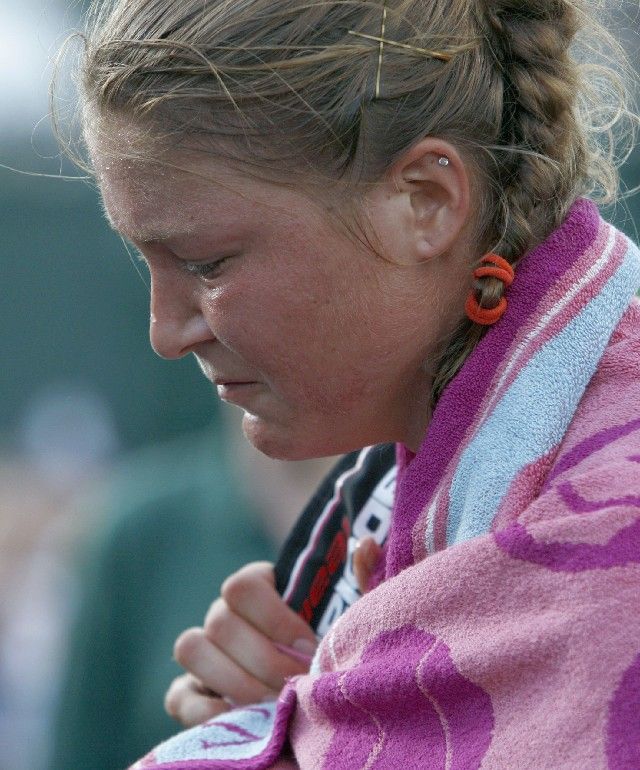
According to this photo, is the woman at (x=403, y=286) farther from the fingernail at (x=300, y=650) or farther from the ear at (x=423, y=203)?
the fingernail at (x=300, y=650)

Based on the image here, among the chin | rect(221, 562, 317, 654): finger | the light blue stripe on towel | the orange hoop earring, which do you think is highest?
the orange hoop earring

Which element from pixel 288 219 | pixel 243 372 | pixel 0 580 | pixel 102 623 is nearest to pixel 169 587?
pixel 102 623

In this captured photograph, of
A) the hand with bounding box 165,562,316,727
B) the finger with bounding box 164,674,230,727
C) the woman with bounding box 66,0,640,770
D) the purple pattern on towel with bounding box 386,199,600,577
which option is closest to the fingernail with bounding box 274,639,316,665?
the hand with bounding box 165,562,316,727

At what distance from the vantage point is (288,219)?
971 millimetres

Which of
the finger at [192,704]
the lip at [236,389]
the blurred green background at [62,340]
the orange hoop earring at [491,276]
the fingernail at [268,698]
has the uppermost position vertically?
the blurred green background at [62,340]

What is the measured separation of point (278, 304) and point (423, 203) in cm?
16

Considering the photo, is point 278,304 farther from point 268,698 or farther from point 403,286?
point 268,698

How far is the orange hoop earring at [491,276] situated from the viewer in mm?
988

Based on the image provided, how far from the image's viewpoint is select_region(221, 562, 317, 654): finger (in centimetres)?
138

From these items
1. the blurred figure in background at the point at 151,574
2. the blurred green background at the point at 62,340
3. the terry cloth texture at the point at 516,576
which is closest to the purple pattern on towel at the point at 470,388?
the terry cloth texture at the point at 516,576

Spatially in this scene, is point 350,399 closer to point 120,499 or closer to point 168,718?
point 168,718

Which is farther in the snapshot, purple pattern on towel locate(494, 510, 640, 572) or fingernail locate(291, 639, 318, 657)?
fingernail locate(291, 639, 318, 657)

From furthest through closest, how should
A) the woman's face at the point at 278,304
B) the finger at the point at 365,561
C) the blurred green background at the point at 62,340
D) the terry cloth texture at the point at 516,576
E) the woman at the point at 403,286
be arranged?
the blurred green background at the point at 62,340
the finger at the point at 365,561
the woman's face at the point at 278,304
the woman at the point at 403,286
the terry cloth texture at the point at 516,576

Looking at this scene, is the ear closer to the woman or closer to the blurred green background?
the woman
